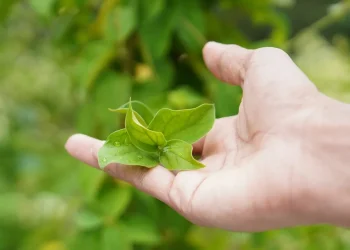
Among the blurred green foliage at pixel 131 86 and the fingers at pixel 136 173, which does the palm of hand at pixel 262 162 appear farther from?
the blurred green foliage at pixel 131 86

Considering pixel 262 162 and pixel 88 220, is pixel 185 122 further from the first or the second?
pixel 88 220

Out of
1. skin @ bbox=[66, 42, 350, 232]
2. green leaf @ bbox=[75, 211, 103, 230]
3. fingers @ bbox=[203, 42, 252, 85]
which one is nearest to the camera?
skin @ bbox=[66, 42, 350, 232]

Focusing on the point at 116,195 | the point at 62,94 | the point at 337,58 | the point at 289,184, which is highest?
the point at 289,184

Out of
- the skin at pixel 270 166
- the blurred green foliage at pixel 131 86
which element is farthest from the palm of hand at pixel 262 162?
the blurred green foliage at pixel 131 86

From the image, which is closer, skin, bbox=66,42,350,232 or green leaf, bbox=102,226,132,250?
skin, bbox=66,42,350,232

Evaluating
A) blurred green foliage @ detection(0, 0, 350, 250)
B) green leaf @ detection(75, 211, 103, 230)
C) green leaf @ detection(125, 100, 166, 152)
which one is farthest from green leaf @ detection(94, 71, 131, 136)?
green leaf @ detection(125, 100, 166, 152)

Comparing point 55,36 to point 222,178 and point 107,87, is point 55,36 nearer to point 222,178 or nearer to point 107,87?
point 107,87

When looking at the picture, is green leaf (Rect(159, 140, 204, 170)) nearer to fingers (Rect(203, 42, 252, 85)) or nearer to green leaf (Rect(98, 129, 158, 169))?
green leaf (Rect(98, 129, 158, 169))

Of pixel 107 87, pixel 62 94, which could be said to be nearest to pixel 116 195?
pixel 107 87
